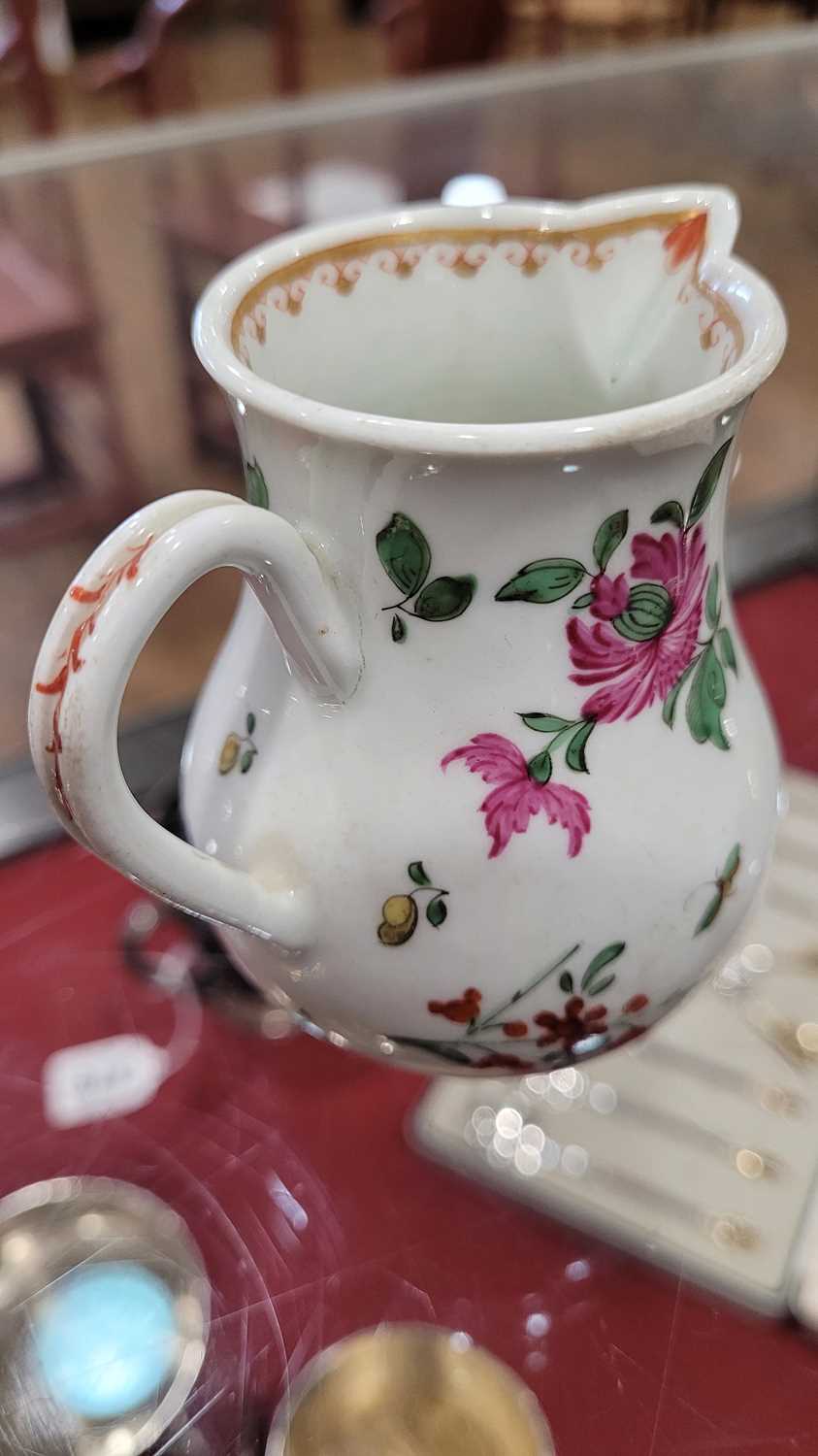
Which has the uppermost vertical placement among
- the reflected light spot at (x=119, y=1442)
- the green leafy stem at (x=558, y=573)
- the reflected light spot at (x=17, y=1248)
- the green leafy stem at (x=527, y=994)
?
the green leafy stem at (x=558, y=573)

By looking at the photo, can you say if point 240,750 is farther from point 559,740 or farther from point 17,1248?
point 17,1248

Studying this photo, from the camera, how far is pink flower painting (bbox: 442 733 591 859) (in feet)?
1.07

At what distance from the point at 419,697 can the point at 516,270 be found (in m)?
0.18

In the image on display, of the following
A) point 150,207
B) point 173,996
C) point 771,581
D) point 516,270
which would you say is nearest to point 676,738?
point 516,270

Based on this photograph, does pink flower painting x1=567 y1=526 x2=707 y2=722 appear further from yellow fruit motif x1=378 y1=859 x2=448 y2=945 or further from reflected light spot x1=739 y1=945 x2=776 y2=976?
reflected light spot x1=739 y1=945 x2=776 y2=976

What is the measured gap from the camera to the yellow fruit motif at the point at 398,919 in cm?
33

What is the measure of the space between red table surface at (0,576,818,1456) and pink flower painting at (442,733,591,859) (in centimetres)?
19

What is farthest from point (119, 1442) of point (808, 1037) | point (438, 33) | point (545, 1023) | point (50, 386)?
point (438, 33)

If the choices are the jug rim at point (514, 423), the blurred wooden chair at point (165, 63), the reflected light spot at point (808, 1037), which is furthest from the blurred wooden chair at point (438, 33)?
the reflected light spot at point (808, 1037)

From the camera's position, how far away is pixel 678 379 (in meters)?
0.39

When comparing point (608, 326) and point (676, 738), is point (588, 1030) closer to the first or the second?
point (676, 738)

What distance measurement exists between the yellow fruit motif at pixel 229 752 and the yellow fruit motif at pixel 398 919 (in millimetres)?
68

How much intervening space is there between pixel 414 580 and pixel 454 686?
32 millimetres

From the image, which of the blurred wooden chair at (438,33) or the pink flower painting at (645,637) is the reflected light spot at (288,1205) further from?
the blurred wooden chair at (438,33)
